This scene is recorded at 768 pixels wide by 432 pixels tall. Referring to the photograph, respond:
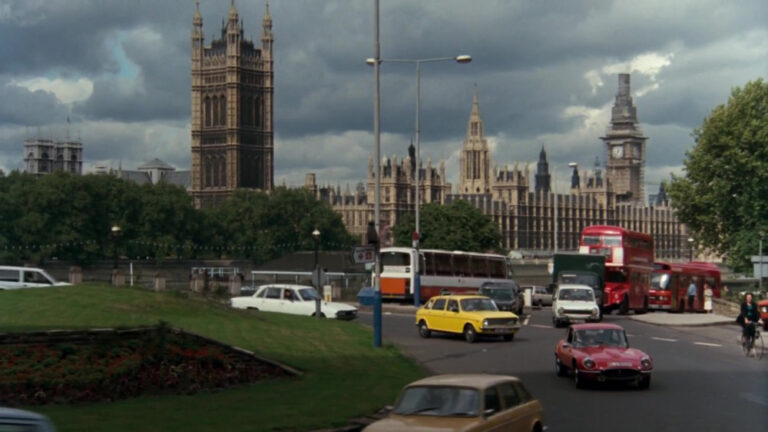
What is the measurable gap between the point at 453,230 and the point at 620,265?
58086 millimetres

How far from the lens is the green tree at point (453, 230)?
368ft

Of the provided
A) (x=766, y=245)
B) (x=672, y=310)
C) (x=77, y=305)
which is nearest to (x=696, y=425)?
(x=77, y=305)

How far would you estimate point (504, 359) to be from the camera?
95.0 ft

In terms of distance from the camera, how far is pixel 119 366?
19.6 meters

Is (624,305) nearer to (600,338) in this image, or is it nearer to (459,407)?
(600,338)

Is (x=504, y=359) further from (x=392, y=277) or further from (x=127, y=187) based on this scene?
(x=127, y=187)

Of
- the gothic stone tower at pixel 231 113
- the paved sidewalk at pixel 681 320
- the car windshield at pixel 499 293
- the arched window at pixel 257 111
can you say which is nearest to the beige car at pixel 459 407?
the car windshield at pixel 499 293

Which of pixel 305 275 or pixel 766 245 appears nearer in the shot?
pixel 766 245

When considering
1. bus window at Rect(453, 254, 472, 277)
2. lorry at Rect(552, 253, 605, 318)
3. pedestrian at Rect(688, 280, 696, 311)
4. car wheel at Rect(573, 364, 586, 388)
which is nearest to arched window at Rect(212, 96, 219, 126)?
bus window at Rect(453, 254, 472, 277)

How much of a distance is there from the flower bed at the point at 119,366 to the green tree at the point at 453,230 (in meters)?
89.0

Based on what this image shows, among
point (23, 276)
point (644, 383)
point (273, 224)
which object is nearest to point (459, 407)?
point (644, 383)

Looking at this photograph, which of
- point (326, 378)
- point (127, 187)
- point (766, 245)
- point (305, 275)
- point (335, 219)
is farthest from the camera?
point (335, 219)

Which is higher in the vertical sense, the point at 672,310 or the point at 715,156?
the point at 715,156

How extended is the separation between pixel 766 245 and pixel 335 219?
80512mm
